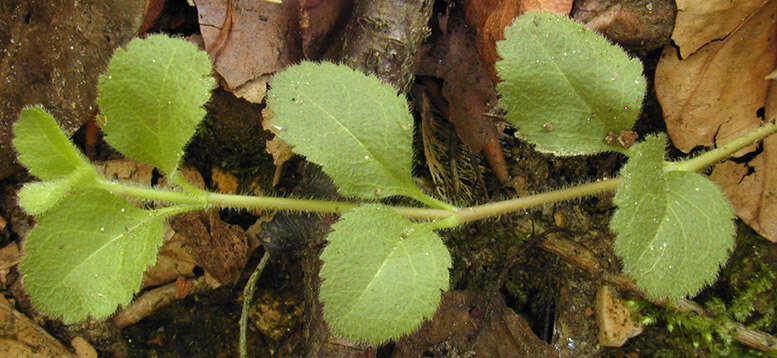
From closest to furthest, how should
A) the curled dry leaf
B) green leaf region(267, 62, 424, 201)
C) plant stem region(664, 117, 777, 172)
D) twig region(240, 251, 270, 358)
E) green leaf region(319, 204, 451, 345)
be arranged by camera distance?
green leaf region(319, 204, 451, 345) < green leaf region(267, 62, 424, 201) < plant stem region(664, 117, 777, 172) < the curled dry leaf < twig region(240, 251, 270, 358)

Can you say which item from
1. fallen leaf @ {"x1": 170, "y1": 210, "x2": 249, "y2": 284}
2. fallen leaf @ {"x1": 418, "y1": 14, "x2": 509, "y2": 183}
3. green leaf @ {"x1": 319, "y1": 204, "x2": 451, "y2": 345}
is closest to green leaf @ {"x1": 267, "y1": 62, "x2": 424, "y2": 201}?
green leaf @ {"x1": 319, "y1": 204, "x2": 451, "y2": 345}

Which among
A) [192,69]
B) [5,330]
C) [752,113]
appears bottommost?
[5,330]

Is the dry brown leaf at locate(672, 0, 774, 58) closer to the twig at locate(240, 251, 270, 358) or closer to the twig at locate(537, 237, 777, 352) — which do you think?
the twig at locate(537, 237, 777, 352)

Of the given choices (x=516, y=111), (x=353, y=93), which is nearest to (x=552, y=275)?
(x=516, y=111)

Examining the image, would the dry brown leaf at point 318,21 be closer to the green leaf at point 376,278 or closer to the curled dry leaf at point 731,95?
the green leaf at point 376,278

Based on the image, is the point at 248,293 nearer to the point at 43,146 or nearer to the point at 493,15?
the point at 43,146

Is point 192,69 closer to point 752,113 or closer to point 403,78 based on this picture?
point 403,78
